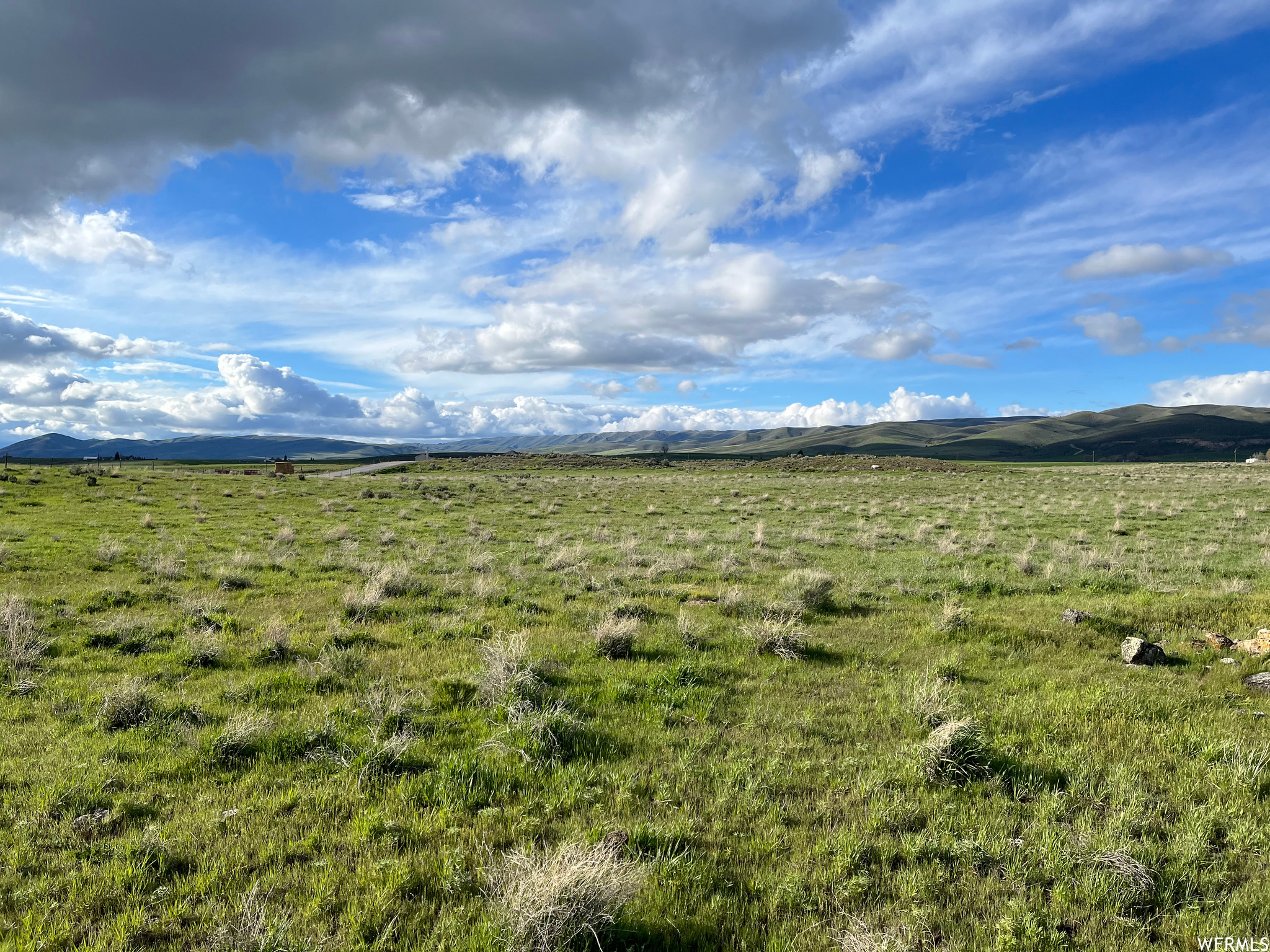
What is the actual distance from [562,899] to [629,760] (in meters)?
2.66

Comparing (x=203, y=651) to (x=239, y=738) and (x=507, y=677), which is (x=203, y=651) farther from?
(x=507, y=677)

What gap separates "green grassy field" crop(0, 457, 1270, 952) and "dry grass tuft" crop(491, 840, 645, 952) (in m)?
0.03

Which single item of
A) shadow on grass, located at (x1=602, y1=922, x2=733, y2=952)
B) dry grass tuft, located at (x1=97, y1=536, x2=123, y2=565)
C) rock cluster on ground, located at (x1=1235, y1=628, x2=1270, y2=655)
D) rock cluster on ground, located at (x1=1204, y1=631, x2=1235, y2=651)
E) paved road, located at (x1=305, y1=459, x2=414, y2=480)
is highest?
paved road, located at (x1=305, y1=459, x2=414, y2=480)

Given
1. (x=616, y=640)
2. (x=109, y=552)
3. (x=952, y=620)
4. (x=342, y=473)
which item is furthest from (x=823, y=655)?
(x=342, y=473)

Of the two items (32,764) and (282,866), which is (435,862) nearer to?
(282,866)

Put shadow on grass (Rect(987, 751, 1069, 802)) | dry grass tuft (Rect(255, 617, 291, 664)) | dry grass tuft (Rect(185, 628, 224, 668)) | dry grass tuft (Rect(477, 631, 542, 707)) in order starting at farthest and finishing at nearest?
1. dry grass tuft (Rect(255, 617, 291, 664))
2. dry grass tuft (Rect(185, 628, 224, 668))
3. dry grass tuft (Rect(477, 631, 542, 707))
4. shadow on grass (Rect(987, 751, 1069, 802))

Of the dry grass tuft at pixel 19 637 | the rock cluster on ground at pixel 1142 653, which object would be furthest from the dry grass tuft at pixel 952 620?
the dry grass tuft at pixel 19 637

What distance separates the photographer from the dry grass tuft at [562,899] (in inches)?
151

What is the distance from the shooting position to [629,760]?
21.4 ft

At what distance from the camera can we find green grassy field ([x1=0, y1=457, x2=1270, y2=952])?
427 centimetres

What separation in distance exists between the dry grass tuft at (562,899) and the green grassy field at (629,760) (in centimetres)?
3

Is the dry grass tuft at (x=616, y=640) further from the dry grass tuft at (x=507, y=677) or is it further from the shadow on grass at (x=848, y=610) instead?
the shadow on grass at (x=848, y=610)

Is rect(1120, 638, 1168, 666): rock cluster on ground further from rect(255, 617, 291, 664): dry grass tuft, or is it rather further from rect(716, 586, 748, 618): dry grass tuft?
rect(255, 617, 291, 664): dry grass tuft

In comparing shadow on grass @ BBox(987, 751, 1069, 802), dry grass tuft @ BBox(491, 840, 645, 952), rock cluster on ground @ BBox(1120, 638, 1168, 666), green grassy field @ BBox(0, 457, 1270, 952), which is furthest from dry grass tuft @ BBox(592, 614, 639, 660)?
rock cluster on ground @ BBox(1120, 638, 1168, 666)
